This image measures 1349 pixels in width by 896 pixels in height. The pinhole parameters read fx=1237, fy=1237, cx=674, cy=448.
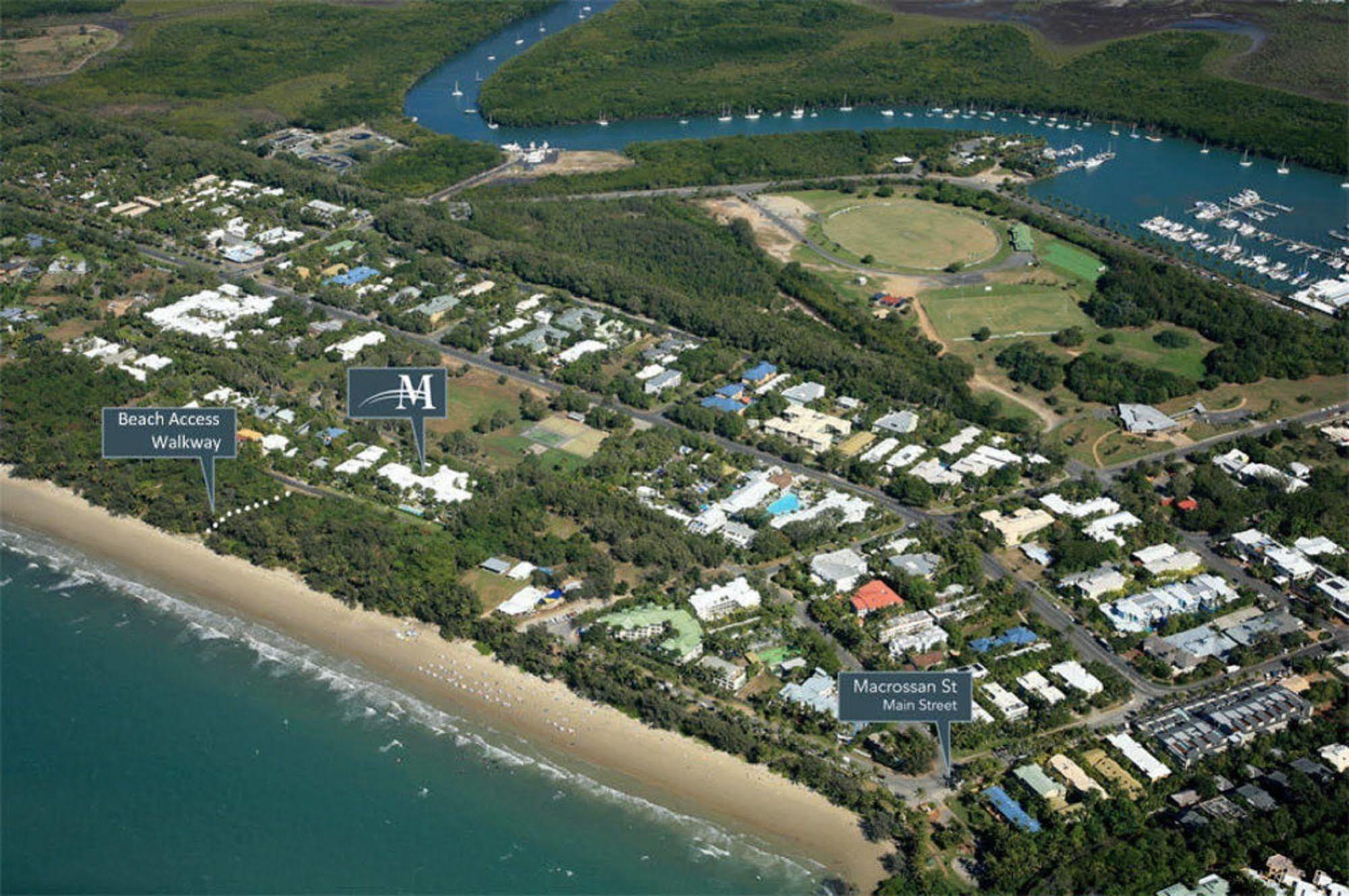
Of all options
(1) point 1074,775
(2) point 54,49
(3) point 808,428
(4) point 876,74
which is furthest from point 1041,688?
(2) point 54,49

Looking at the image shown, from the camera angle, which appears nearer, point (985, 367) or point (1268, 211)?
point (985, 367)

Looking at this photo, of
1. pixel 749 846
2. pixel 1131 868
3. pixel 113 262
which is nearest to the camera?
pixel 1131 868

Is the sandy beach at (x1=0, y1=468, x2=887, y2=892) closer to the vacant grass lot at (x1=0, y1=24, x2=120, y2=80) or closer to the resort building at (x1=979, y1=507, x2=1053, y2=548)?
the resort building at (x1=979, y1=507, x2=1053, y2=548)

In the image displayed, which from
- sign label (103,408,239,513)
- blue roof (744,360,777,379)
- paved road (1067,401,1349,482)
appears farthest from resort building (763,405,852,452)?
sign label (103,408,239,513)

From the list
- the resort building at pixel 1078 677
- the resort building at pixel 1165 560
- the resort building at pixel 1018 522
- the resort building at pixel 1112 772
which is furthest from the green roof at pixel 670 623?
the resort building at pixel 1165 560

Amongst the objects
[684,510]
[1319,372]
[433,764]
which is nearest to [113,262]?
[684,510]

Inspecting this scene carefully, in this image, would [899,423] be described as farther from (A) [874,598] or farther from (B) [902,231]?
(B) [902,231]

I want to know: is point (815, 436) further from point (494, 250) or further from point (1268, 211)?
point (1268, 211)
